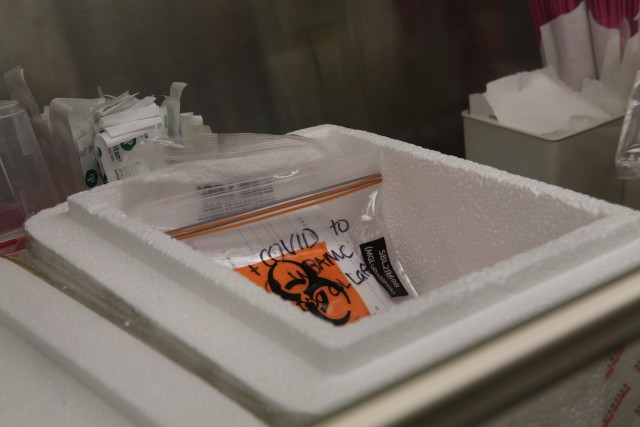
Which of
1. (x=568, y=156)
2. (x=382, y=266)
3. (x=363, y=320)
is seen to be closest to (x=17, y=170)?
(x=382, y=266)

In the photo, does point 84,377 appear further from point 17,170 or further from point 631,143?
point 631,143

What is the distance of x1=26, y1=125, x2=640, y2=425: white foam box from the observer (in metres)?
0.44

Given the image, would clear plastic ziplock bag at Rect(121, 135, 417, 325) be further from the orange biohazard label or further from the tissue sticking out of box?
the tissue sticking out of box

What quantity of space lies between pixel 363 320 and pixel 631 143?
0.63 m

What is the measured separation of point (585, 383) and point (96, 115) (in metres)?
0.68

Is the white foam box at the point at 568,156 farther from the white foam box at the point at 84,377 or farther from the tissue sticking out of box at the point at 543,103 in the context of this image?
the white foam box at the point at 84,377

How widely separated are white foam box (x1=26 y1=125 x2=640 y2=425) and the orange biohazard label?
12 centimetres

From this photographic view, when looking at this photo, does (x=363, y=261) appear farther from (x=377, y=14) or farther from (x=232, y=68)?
(x=377, y=14)

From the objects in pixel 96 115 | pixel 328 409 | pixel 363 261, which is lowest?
pixel 363 261

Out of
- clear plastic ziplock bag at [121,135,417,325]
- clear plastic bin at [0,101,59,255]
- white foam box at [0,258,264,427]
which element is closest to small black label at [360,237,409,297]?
clear plastic ziplock bag at [121,135,417,325]

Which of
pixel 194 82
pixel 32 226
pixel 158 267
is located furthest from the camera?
pixel 194 82

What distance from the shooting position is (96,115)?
2.99ft

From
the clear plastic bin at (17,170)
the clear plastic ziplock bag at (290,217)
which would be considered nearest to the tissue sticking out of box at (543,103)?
the clear plastic ziplock bag at (290,217)

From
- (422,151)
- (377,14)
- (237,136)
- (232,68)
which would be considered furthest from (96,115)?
(377,14)
